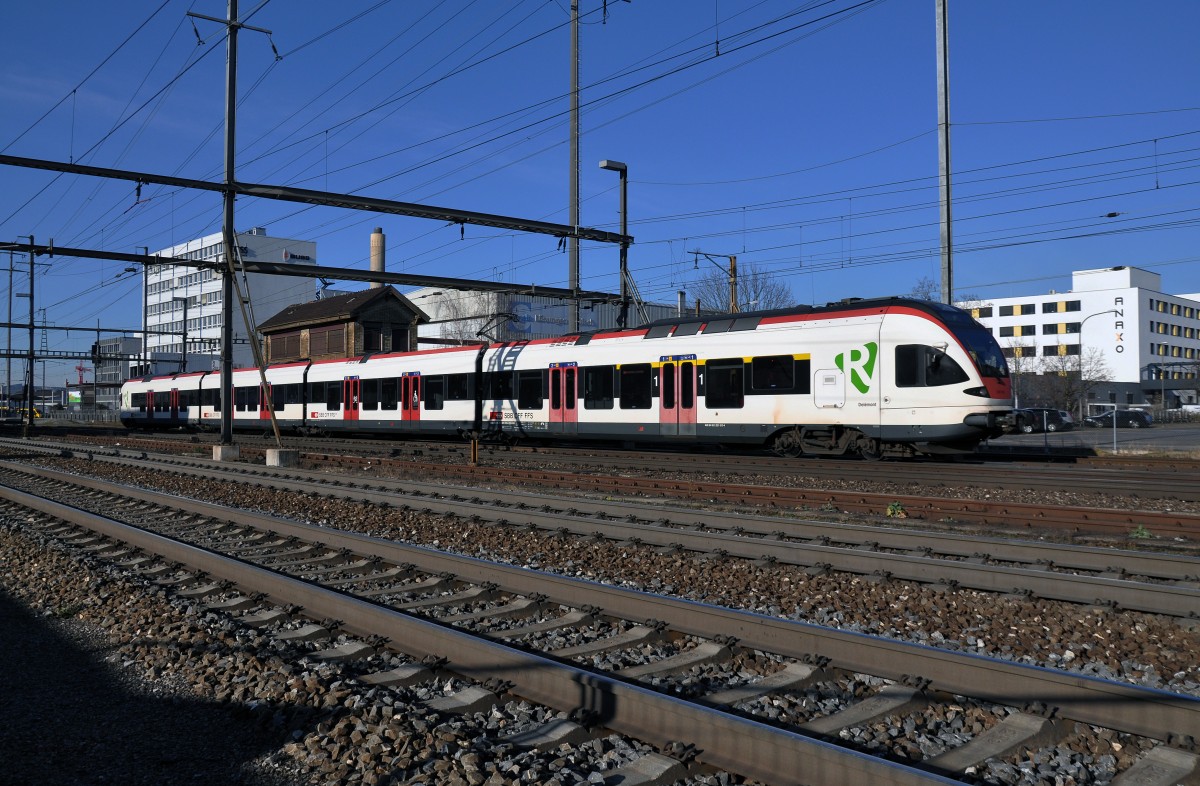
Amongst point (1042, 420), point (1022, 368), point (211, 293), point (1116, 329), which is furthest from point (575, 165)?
point (211, 293)

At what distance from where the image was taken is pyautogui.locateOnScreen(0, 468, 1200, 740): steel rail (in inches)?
143

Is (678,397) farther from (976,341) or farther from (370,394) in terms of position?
(370,394)

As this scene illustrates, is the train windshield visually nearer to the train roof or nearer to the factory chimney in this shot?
the train roof

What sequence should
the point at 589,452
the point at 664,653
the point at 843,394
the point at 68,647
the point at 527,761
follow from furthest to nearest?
the point at 589,452, the point at 843,394, the point at 68,647, the point at 664,653, the point at 527,761

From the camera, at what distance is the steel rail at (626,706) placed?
3141mm

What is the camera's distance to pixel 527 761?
3598mm

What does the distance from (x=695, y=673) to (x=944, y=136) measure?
755 inches

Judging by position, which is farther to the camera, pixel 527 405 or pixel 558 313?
pixel 558 313

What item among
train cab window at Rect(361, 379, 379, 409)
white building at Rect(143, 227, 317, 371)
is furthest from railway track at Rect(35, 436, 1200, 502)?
white building at Rect(143, 227, 317, 371)

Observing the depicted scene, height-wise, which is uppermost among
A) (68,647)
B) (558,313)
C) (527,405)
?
(558,313)

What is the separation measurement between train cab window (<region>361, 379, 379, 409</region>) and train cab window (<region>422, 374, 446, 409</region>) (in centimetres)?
300

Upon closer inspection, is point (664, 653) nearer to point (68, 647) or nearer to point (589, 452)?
point (68, 647)

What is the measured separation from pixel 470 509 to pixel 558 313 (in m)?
88.0

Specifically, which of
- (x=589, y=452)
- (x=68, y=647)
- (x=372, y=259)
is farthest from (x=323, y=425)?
(x=372, y=259)
